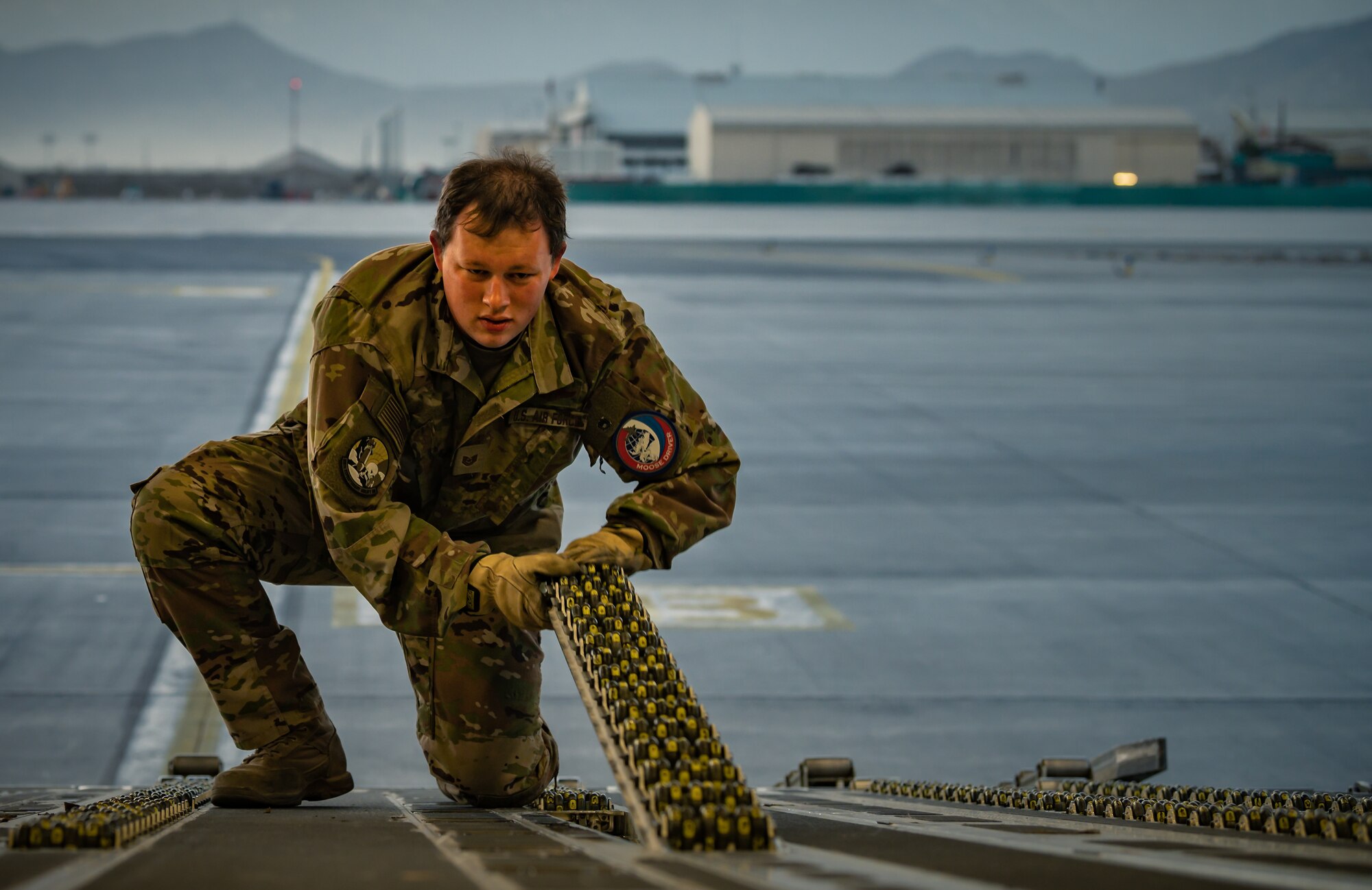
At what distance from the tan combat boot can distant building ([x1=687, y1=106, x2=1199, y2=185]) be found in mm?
75467

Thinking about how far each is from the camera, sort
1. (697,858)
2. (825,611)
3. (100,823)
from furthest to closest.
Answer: (825,611)
(100,823)
(697,858)

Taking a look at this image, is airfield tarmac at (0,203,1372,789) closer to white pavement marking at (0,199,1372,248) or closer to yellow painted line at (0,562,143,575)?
yellow painted line at (0,562,143,575)

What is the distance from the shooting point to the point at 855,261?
39812 mm

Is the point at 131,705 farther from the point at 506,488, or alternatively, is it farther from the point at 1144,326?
the point at 1144,326

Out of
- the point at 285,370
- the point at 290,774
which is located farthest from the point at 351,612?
the point at 285,370

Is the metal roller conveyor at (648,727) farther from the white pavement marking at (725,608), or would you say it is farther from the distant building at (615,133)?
the distant building at (615,133)

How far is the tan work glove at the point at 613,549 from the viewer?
3.74m

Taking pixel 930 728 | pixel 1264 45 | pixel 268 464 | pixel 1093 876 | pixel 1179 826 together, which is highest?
pixel 1264 45

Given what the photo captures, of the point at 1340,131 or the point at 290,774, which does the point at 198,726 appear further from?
the point at 1340,131

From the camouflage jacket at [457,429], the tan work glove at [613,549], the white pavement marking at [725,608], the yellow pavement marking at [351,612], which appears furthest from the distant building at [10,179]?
the tan work glove at [613,549]

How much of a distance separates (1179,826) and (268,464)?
260 centimetres

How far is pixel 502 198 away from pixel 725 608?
4.60 metres

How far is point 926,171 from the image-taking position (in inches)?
3209

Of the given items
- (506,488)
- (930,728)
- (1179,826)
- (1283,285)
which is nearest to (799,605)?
(930,728)
